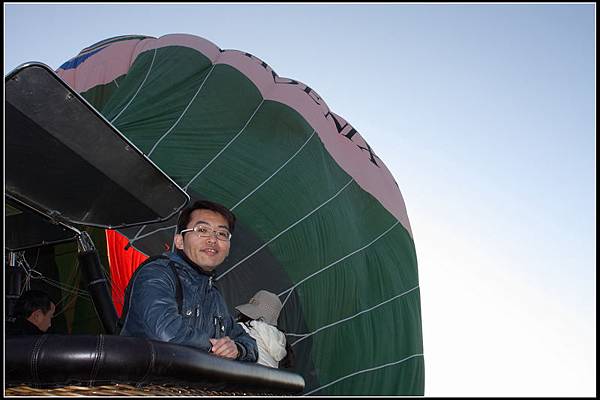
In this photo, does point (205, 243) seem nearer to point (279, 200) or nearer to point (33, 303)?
point (33, 303)

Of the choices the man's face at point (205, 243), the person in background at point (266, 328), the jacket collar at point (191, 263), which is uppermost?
the man's face at point (205, 243)

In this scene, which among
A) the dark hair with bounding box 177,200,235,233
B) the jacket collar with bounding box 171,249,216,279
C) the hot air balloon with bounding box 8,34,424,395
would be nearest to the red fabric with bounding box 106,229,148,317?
the hot air balloon with bounding box 8,34,424,395

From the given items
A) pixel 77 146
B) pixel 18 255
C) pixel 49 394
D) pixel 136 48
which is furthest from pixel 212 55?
pixel 49 394

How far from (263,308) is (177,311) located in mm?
1810

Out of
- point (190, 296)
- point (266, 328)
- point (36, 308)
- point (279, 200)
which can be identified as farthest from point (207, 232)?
point (279, 200)

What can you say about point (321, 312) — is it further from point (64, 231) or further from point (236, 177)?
point (64, 231)

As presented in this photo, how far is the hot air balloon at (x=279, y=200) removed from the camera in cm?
415

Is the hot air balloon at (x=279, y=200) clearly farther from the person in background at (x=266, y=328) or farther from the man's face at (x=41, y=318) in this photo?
the man's face at (x=41, y=318)

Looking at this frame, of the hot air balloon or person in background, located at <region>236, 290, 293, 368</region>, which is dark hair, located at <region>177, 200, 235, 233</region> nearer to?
person in background, located at <region>236, 290, 293, 368</region>

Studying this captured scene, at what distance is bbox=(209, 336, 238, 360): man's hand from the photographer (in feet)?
6.15

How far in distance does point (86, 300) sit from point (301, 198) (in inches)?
65.2

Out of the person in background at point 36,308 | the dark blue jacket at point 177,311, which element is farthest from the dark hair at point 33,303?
the dark blue jacket at point 177,311

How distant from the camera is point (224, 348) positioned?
6.21 ft

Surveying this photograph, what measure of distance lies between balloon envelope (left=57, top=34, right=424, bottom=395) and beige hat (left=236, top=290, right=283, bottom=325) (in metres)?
0.35
